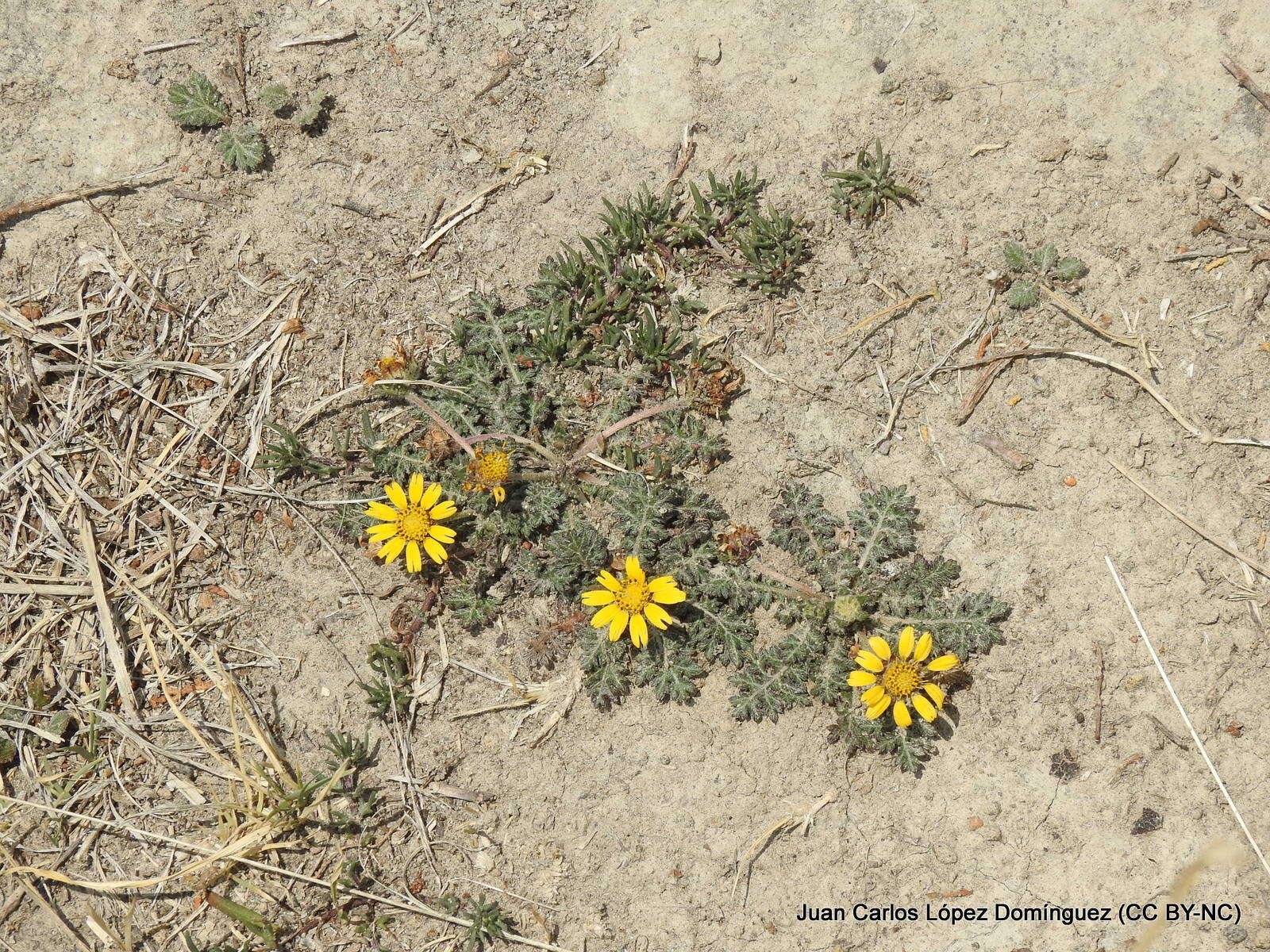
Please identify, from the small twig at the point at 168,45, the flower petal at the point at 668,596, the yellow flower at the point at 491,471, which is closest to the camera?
the flower petal at the point at 668,596

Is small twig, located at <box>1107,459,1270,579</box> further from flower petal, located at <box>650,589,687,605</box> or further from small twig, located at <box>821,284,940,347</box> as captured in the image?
flower petal, located at <box>650,589,687,605</box>

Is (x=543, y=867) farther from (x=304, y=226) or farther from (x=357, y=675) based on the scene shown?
(x=304, y=226)

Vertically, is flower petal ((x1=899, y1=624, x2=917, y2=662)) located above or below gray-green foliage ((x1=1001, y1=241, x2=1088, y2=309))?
below

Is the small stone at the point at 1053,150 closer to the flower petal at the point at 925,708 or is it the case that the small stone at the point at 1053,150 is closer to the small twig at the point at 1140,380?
the small twig at the point at 1140,380

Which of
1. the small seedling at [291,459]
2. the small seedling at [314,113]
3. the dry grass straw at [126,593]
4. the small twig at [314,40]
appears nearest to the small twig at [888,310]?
the small seedling at [291,459]

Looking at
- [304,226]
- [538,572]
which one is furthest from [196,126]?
Answer: [538,572]

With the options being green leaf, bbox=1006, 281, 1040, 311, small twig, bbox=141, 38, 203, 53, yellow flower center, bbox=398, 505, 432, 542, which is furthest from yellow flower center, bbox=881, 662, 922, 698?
small twig, bbox=141, 38, 203, 53

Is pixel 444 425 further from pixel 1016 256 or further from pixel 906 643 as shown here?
pixel 1016 256
